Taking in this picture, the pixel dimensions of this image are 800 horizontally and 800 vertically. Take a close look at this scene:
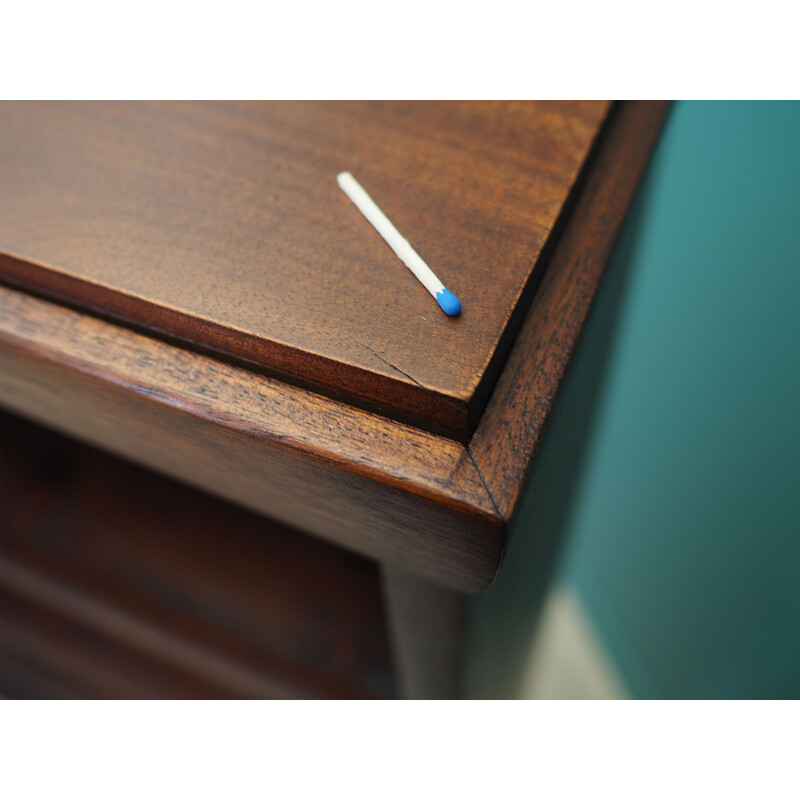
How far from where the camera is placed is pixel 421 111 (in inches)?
12.2

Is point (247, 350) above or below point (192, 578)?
above

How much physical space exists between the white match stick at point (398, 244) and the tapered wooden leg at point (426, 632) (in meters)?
0.14

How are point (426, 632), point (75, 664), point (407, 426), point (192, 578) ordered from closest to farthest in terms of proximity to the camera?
1. point (407, 426)
2. point (426, 632)
3. point (192, 578)
4. point (75, 664)

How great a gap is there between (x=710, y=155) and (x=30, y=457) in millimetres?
523

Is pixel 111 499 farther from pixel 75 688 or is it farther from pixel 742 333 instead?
pixel 742 333

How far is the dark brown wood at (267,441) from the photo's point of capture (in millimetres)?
212

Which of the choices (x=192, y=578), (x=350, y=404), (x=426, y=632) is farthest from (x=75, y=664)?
(x=350, y=404)

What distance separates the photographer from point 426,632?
348 mm

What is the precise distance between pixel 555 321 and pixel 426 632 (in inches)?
7.3

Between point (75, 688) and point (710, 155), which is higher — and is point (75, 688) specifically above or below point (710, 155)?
below

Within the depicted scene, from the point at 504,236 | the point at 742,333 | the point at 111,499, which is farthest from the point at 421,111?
the point at 111,499

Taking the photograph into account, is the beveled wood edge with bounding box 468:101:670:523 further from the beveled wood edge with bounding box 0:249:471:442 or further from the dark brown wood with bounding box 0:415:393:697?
the dark brown wood with bounding box 0:415:393:697

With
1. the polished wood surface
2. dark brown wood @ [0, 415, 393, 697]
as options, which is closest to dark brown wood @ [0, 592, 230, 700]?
dark brown wood @ [0, 415, 393, 697]

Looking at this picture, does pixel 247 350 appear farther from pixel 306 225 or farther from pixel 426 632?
pixel 426 632
